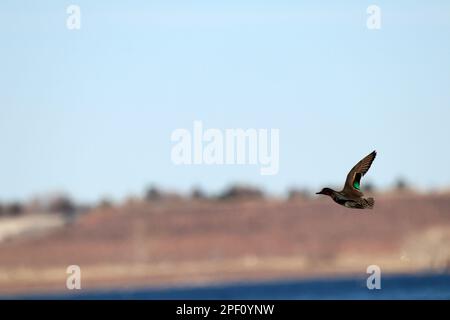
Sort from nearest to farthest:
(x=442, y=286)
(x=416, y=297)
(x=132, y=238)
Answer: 1. (x=416, y=297)
2. (x=442, y=286)
3. (x=132, y=238)

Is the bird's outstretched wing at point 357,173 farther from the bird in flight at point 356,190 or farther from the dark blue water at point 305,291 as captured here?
the dark blue water at point 305,291

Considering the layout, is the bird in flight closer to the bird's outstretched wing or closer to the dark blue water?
the bird's outstretched wing

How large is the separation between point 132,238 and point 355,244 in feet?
35.1

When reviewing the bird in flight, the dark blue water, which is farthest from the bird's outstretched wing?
the dark blue water

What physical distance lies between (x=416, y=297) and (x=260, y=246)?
20540mm

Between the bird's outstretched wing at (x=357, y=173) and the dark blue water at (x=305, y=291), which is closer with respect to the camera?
the bird's outstretched wing at (x=357, y=173)

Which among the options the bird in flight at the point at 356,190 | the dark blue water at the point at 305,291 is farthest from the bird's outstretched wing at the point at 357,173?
the dark blue water at the point at 305,291

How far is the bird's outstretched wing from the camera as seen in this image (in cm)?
2780

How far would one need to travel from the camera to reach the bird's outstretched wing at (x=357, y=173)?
91.2 ft
